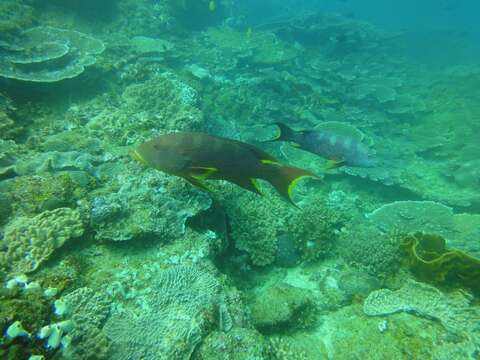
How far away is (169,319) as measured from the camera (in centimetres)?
326

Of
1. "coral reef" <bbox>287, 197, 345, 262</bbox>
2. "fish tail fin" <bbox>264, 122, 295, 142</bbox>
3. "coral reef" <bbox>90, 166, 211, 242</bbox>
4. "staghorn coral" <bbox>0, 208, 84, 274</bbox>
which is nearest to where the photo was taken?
"staghorn coral" <bbox>0, 208, 84, 274</bbox>

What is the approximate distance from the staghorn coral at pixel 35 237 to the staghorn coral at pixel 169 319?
3.46ft

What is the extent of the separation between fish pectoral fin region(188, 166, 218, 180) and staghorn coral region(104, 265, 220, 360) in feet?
4.85

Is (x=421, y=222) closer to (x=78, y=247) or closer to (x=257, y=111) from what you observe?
(x=257, y=111)

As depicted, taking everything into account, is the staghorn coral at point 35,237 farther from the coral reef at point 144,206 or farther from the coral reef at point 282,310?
the coral reef at point 282,310

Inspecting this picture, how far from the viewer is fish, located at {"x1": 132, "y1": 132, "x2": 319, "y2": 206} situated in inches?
105

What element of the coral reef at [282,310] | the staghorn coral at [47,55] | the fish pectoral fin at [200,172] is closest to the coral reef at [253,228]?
the coral reef at [282,310]

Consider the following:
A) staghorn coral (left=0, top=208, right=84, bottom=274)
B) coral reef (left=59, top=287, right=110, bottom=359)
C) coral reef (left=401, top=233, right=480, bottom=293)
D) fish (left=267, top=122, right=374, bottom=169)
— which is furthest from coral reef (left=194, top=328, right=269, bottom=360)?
coral reef (left=401, top=233, right=480, bottom=293)

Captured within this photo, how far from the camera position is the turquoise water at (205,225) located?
290 cm

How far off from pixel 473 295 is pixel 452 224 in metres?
2.87

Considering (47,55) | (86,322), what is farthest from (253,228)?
(47,55)

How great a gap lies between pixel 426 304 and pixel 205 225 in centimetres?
309

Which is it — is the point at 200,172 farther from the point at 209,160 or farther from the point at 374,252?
the point at 374,252

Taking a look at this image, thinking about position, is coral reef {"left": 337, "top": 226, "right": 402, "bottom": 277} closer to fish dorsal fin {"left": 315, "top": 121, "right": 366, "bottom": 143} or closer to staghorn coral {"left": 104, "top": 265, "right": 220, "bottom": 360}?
staghorn coral {"left": 104, "top": 265, "right": 220, "bottom": 360}
